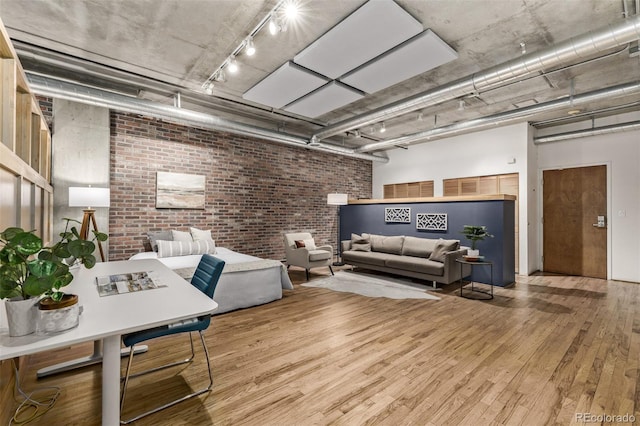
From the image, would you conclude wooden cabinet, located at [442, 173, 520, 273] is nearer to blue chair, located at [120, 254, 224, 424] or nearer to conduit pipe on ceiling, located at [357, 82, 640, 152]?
conduit pipe on ceiling, located at [357, 82, 640, 152]

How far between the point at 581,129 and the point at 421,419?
6.81 metres

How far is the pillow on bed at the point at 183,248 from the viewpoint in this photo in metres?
4.49

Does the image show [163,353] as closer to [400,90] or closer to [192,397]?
[192,397]

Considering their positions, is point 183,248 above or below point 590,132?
below

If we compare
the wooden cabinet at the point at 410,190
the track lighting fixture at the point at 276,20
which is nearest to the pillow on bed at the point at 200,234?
the track lighting fixture at the point at 276,20

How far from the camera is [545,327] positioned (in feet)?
11.0

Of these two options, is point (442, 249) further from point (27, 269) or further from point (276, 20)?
point (27, 269)

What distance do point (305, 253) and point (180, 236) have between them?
219 centimetres

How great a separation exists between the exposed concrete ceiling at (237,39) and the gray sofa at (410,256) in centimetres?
257

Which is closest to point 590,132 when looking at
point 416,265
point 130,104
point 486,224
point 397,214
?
point 486,224

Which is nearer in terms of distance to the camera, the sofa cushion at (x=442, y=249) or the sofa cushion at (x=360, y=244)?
the sofa cushion at (x=442, y=249)

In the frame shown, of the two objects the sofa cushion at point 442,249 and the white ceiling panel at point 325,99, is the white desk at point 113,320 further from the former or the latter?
the sofa cushion at point 442,249

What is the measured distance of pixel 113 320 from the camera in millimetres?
1365

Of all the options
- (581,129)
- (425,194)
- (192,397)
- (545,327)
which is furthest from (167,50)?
(581,129)
